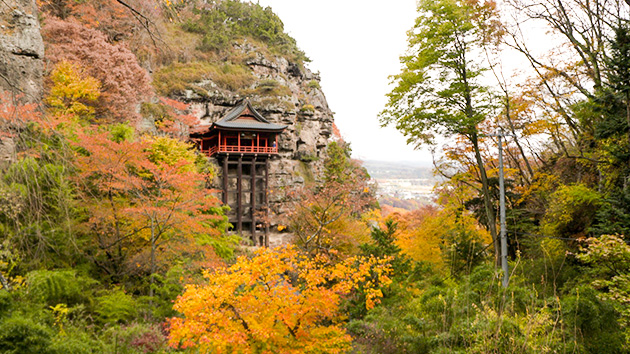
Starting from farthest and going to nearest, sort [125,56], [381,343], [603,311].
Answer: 1. [125,56]
2. [381,343]
3. [603,311]

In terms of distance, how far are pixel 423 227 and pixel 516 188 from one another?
3957mm

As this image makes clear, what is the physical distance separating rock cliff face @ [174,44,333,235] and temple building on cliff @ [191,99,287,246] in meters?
1.25

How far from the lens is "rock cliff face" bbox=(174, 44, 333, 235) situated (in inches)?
981

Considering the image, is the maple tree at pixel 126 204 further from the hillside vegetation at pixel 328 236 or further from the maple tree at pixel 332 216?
the maple tree at pixel 332 216

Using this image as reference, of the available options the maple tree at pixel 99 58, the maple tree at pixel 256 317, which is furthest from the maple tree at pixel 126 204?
the maple tree at pixel 99 58

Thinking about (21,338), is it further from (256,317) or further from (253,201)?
(253,201)

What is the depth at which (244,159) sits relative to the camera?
927 inches

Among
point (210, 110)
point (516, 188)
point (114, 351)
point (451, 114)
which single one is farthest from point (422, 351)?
point (210, 110)

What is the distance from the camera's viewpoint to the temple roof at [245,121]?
2242 cm

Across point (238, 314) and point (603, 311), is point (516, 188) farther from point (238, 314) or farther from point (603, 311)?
point (238, 314)

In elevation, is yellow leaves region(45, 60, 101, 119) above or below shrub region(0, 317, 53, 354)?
above

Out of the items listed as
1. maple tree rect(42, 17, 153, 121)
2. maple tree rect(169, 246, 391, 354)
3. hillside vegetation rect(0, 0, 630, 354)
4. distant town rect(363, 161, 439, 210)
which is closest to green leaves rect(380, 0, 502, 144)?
hillside vegetation rect(0, 0, 630, 354)

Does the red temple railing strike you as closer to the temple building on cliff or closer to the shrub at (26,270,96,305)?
the temple building on cliff

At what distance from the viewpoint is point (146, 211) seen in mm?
7871
